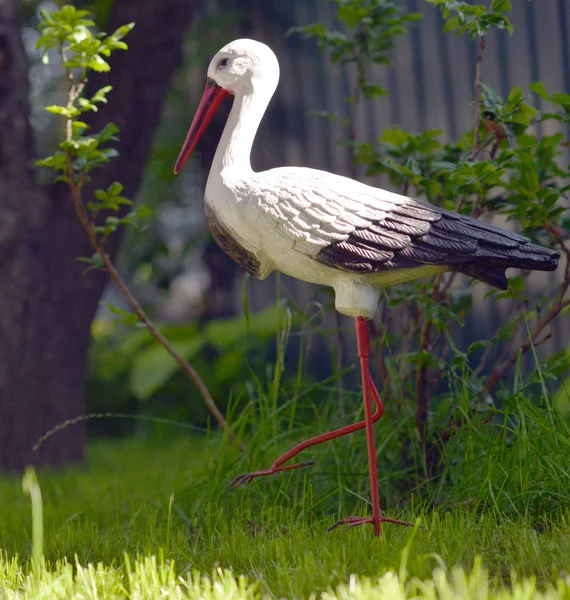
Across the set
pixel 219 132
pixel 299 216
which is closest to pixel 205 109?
pixel 299 216

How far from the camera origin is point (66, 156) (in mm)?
3422

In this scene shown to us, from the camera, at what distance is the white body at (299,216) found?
2715 mm

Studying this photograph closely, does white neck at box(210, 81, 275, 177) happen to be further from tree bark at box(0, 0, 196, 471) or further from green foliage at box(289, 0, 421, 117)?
tree bark at box(0, 0, 196, 471)

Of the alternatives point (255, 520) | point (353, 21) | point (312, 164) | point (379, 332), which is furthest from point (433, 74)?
point (255, 520)

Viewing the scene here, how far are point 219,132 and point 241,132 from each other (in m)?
4.04

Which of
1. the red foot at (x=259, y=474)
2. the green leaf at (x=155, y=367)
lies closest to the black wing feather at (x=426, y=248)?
the red foot at (x=259, y=474)

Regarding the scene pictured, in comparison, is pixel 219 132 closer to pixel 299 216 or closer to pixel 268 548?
pixel 299 216

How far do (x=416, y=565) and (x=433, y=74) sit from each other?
4.14 meters

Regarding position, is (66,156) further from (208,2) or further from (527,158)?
(208,2)

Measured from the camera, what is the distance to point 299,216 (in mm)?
2719

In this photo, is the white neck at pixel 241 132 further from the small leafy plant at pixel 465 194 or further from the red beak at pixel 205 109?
the small leafy plant at pixel 465 194

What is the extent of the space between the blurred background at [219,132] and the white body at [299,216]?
96 cm

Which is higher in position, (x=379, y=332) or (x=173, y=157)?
(x=173, y=157)

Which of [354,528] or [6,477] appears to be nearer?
[354,528]
